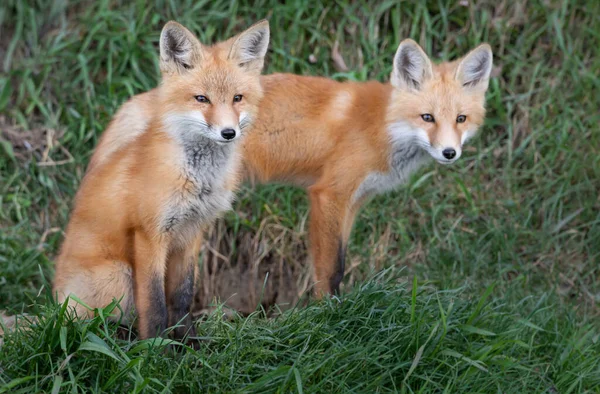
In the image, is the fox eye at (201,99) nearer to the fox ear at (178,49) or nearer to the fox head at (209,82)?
the fox head at (209,82)

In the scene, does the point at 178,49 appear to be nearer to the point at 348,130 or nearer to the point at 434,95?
the point at 348,130

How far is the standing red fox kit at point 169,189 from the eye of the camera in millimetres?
3223

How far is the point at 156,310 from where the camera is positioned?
3.23 m

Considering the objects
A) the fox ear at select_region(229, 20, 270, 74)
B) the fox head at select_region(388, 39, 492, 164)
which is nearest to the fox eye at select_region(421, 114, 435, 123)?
the fox head at select_region(388, 39, 492, 164)

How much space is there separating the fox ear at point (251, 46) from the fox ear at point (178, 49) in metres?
0.17

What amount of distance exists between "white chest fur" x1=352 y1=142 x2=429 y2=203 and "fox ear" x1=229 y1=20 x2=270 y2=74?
1.15 meters

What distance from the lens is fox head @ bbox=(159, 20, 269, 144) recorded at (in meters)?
3.23

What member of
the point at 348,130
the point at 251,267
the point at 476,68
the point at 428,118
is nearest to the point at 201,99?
the point at 348,130

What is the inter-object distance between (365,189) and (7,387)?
92.2 inches

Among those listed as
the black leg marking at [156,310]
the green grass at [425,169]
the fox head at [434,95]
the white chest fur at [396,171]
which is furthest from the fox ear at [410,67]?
the black leg marking at [156,310]

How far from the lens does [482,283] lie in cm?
482

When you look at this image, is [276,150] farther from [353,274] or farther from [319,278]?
[353,274]

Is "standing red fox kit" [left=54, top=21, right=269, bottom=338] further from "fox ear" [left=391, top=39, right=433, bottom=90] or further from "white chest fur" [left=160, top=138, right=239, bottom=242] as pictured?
"fox ear" [left=391, top=39, right=433, bottom=90]

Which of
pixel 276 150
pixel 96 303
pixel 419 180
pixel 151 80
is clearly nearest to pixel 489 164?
pixel 419 180
